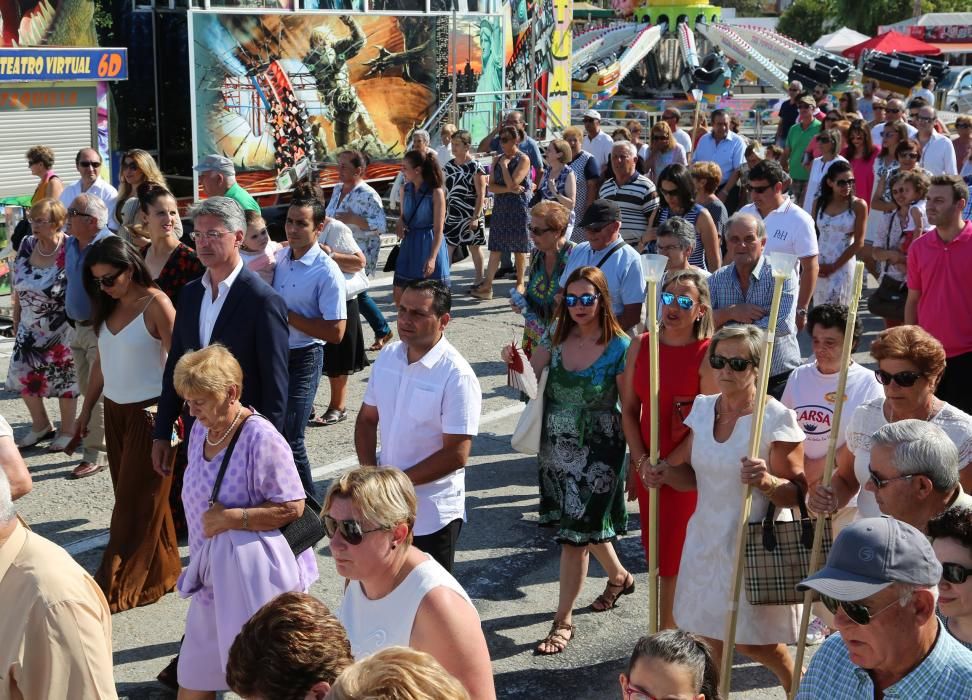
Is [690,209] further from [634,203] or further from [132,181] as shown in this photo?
[132,181]

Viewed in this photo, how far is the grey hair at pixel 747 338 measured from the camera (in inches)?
189

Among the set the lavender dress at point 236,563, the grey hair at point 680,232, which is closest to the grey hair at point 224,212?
the lavender dress at point 236,563

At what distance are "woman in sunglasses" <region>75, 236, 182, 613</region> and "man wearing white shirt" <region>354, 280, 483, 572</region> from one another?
61.9 inches

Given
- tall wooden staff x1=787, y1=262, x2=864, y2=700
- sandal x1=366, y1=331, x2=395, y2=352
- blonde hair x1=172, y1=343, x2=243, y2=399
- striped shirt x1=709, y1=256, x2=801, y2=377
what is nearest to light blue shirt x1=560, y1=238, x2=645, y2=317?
striped shirt x1=709, y1=256, x2=801, y2=377

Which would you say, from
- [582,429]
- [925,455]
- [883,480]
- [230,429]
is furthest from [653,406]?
[230,429]

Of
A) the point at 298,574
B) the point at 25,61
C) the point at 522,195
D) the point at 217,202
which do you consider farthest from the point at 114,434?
the point at 25,61

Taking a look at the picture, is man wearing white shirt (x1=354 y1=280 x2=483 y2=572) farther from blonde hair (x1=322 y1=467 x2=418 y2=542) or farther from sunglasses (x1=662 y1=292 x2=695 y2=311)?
blonde hair (x1=322 y1=467 x2=418 y2=542)

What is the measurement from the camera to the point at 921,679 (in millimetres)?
2875

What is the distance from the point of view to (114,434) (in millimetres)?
6359

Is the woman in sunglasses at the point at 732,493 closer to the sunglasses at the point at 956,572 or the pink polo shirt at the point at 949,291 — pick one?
the sunglasses at the point at 956,572

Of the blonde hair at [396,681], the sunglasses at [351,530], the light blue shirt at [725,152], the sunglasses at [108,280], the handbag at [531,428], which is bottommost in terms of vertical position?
the handbag at [531,428]

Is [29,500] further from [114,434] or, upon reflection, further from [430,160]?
[430,160]

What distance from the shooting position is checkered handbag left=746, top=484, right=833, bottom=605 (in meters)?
4.68

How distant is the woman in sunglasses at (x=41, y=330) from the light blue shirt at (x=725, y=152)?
8.78 m
